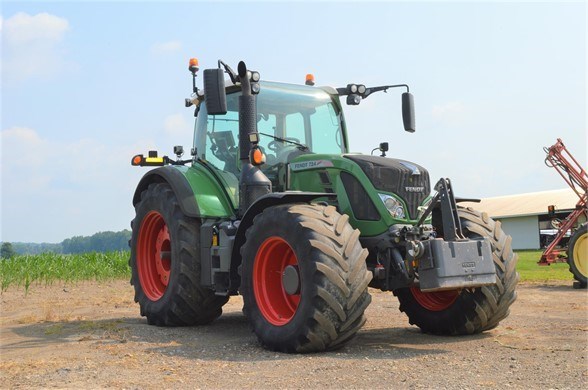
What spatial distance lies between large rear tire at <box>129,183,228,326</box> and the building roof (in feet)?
123

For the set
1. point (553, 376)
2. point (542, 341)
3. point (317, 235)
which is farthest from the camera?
point (542, 341)

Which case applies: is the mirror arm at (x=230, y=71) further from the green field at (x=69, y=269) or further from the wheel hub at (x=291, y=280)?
the green field at (x=69, y=269)

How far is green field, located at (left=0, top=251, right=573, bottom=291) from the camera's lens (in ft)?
50.4

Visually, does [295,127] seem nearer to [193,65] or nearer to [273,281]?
[193,65]

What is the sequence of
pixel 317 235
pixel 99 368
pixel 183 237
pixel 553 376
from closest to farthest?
pixel 553 376 < pixel 99 368 < pixel 317 235 < pixel 183 237

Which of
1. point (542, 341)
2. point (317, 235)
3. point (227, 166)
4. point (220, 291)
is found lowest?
point (542, 341)

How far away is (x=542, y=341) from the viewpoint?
268 inches

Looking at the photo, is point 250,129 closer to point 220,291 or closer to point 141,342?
point 220,291

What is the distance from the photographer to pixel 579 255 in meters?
14.0

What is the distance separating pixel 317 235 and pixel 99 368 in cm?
203

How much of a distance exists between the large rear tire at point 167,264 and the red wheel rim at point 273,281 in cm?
153

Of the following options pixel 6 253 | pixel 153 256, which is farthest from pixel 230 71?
pixel 6 253

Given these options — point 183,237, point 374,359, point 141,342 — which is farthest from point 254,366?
point 183,237

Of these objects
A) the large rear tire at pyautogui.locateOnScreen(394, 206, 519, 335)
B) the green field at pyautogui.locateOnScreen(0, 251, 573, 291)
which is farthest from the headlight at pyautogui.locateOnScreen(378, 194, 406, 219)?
the green field at pyautogui.locateOnScreen(0, 251, 573, 291)
